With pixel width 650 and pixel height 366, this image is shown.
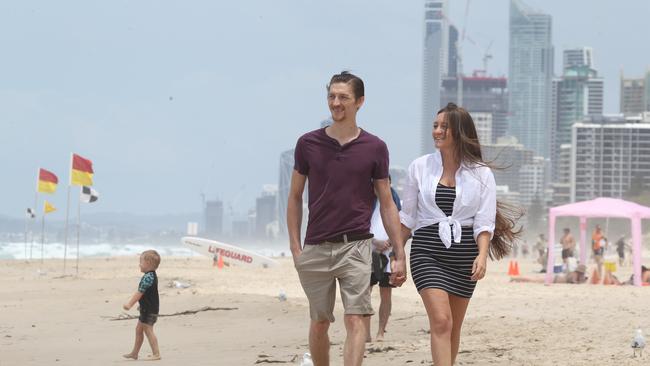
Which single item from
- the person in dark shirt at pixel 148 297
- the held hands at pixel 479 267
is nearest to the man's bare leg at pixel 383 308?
the person in dark shirt at pixel 148 297

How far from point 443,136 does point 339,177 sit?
583mm

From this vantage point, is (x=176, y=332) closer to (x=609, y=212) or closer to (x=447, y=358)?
(x=447, y=358)

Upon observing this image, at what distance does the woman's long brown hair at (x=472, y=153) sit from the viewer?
21.0 ft

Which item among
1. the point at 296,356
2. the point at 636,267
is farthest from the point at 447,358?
the point at 636,267

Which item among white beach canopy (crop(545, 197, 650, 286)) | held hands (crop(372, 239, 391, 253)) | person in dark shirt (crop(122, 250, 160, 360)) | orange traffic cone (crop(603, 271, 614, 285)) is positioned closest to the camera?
person in dark shirt (crop(122, 250, 160, 360))

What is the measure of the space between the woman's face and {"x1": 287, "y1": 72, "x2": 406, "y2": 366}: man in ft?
0.90

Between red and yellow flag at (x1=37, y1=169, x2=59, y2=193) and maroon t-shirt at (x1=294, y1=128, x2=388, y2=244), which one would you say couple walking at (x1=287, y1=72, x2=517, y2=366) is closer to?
maroon t-shirt at (x1=294, y1=128, x2=388, y2=244)

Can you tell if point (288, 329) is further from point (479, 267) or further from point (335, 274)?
point (479, 267)

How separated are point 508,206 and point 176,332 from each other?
21.6 ft

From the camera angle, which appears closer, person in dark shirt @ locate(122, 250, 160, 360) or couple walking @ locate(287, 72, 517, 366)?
couple walking @ locate(287, 72, 517, 366)

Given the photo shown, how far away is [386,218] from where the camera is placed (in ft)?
21.4

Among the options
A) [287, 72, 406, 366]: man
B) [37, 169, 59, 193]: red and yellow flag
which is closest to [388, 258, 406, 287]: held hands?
[287, 72, 406, 366]: man

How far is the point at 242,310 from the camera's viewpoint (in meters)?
14.4

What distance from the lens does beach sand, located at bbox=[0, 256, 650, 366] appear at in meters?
9.35
